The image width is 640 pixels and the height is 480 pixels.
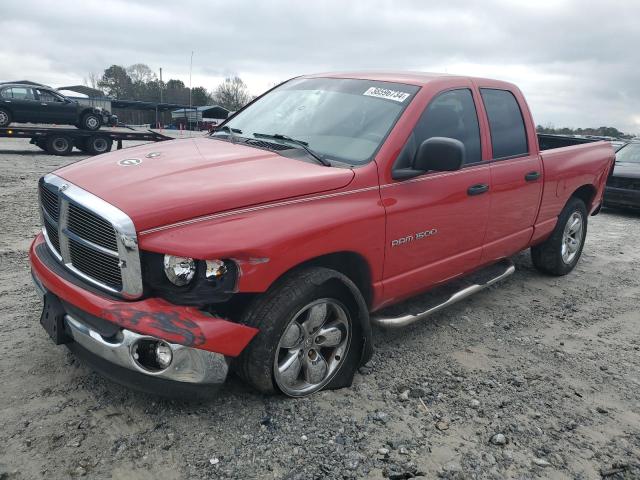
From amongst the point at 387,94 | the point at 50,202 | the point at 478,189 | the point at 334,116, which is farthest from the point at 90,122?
the point at 478,189

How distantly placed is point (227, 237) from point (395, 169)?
4.17ft

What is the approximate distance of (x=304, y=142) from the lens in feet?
11.3

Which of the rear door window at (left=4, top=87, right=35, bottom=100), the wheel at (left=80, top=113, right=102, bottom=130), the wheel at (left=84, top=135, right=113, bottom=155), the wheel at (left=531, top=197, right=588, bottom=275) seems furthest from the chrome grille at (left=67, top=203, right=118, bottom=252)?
the wheel at (left=80, top=113, right=102, bottom=130)

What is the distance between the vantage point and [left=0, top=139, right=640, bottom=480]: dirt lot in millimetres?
2467

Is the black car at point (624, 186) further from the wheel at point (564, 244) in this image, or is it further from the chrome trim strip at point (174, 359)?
the chrome trim strip at point (174, 359)

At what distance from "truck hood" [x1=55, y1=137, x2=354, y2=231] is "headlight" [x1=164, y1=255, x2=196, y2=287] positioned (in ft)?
0.59

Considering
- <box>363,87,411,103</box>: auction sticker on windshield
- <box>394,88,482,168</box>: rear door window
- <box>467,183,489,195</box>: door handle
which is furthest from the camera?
<box>467,183,489,195</box>: door handle

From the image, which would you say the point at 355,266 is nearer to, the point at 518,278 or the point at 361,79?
the point at 361,79

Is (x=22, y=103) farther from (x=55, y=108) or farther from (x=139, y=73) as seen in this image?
(x=139, y=73)

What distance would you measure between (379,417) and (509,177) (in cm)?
236

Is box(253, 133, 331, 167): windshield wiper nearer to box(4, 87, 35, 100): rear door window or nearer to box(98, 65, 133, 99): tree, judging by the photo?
box(4, 87, 35, 100): rear door window

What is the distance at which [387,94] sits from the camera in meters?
3.60

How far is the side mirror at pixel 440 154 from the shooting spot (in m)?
3.10

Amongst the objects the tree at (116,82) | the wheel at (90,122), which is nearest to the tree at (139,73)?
the tree at (116,82)
